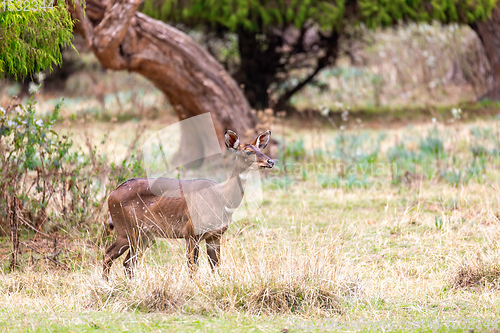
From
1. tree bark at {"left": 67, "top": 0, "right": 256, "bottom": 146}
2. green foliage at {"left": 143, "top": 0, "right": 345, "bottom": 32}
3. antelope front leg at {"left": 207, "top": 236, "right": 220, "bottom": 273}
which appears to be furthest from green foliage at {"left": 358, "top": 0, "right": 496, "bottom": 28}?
antelope front leg at {"left": 207, "top": 236, "right": 220, "bottom": 273}

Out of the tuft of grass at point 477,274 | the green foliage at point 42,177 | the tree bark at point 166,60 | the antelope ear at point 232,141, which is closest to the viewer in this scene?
the antelope ear at point 232,141

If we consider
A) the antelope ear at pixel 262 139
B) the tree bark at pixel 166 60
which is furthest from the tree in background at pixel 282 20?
the antelope ear at pixel 262 139

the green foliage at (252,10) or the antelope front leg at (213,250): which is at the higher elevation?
the green foliage at (252,10)

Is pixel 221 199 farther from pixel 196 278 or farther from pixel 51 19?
pixel 51 19

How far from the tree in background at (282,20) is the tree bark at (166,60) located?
1.60m

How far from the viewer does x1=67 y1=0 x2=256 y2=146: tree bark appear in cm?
805

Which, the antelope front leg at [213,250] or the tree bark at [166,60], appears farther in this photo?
the tree bark at [166,60]

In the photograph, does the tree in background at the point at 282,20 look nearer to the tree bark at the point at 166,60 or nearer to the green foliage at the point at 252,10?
the green foliage at the point at 252,10

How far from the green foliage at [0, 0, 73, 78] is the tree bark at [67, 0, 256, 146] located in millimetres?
2208

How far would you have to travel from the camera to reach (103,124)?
13.9 m

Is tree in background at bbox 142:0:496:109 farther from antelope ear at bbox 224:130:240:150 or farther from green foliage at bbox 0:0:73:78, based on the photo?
antelope ear at bbox 224:130:240:150

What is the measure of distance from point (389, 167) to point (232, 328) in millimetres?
5817

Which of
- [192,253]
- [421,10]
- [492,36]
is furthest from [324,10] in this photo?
[192,253]

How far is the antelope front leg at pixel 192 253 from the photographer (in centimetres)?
477
